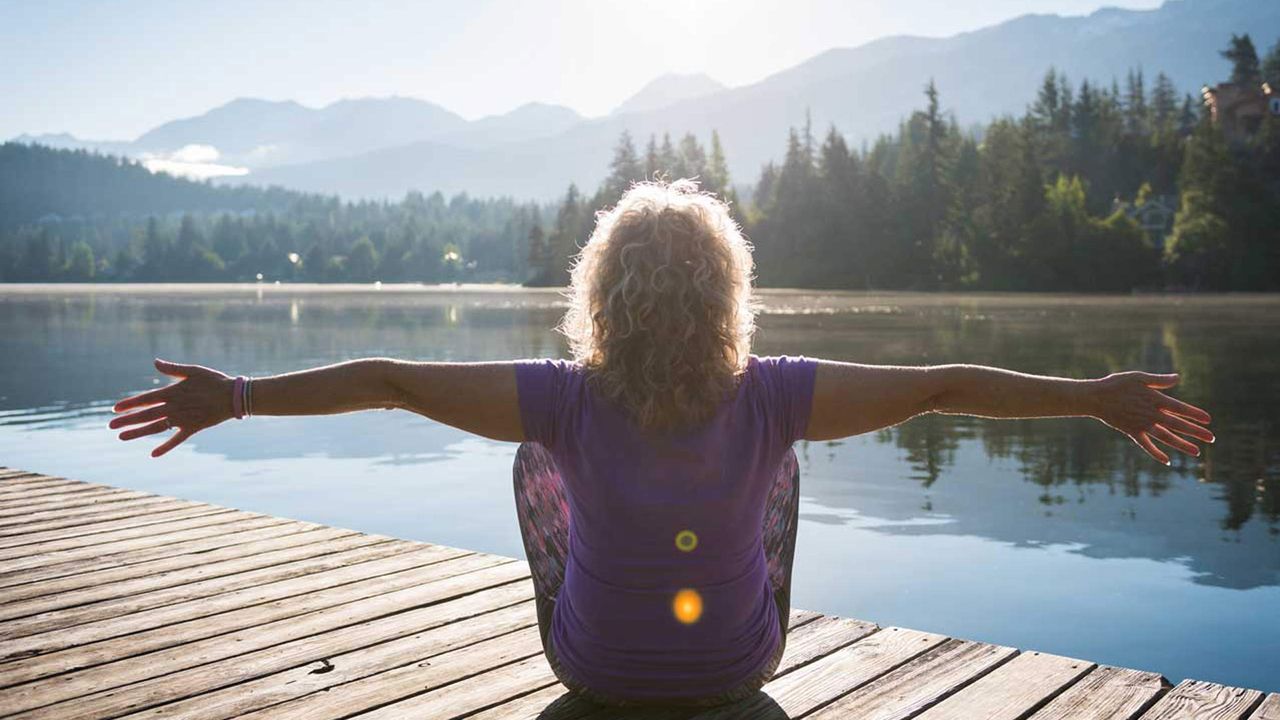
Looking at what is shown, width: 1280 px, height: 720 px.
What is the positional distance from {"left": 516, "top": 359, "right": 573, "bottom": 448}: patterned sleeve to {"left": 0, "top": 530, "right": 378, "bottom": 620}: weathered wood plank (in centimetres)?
279

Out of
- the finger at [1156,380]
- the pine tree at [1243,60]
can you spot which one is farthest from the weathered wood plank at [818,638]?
the pine tree at [1243,60]

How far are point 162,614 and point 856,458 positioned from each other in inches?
444

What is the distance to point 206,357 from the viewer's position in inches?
1123

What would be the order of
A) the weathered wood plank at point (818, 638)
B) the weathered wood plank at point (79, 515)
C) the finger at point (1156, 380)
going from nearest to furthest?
the finger at point (1156, 380) → the weathered wood plank at point (818, 638) → the weathered wood plank at point (79, 515)

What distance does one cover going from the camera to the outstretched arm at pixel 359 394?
3.20 m

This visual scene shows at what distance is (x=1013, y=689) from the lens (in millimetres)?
4195

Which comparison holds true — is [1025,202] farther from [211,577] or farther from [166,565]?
[211,577]

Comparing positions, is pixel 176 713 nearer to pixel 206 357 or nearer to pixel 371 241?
pixel 206 357

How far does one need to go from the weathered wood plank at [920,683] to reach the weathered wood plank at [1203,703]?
616 mm

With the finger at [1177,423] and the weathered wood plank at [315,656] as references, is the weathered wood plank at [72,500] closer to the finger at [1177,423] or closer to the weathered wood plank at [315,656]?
the weathered wood plank at [315,656]

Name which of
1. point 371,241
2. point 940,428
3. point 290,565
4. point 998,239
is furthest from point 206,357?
point 371,241

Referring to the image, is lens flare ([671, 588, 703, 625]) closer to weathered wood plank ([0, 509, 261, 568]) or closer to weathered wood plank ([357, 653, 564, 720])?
weathered wood plank ([357, 653, 564, 720])

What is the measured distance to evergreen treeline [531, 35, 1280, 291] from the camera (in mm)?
81938

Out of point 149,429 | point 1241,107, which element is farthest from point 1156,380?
point 1241,107
